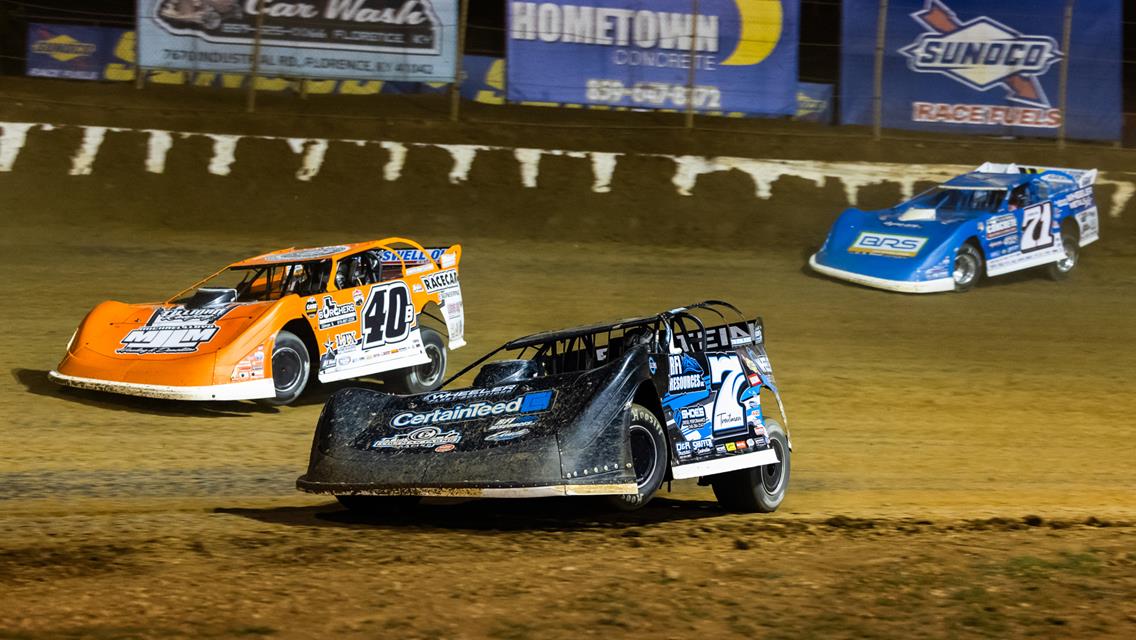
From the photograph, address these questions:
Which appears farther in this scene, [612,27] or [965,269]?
[612,27]

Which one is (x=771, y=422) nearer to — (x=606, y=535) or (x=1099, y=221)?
(x=606, y=535)

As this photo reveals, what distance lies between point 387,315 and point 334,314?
22.9 inches

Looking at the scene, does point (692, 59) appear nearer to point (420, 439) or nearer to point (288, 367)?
point (288, 367)

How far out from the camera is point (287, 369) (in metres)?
10.3

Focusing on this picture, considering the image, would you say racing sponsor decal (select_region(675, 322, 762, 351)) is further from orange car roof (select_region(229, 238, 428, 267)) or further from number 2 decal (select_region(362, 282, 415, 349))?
orange car roof (select_region(229, 238, 428, 267))

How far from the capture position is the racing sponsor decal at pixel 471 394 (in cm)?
662

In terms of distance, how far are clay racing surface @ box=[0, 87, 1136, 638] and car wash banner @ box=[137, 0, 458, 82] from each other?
1824 mm

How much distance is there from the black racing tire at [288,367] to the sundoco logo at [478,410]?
376 cm

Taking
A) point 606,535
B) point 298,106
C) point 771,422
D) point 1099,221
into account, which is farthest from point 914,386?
point 298,106

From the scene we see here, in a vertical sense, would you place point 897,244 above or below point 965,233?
below

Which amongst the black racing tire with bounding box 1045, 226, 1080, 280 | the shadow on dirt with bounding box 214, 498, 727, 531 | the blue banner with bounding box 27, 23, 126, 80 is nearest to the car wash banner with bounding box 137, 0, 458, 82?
A: the blue banner with bounding box 27, 23, 126, 80

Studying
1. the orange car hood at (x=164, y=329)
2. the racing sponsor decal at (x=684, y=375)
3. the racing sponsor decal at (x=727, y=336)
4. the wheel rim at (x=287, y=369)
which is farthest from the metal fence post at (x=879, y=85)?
the racing sponsor decal at (x=684, y=375)

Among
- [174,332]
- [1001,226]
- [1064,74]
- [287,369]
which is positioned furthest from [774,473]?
[1064,74]

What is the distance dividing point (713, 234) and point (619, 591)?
13.3 meters
